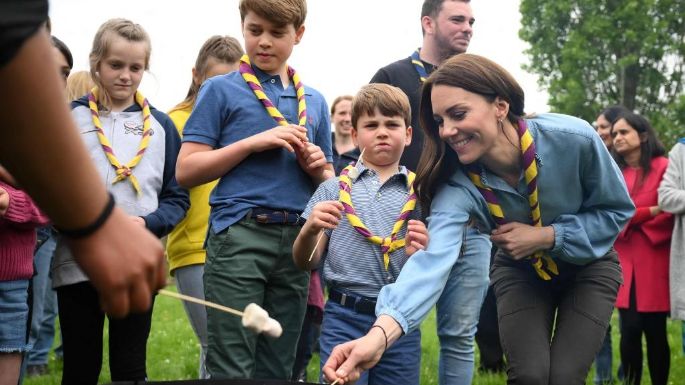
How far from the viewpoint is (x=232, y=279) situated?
384 cm

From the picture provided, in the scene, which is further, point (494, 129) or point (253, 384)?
point (494, 129)

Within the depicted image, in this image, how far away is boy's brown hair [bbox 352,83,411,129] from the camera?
434 cm

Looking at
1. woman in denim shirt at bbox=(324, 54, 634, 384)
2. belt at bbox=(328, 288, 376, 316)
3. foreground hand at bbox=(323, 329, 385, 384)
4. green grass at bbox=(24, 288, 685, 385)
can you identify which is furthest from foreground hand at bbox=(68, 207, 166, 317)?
green grass at bbox=(24, 288, 685, 385)

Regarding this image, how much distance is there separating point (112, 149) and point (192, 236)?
0.77 metres

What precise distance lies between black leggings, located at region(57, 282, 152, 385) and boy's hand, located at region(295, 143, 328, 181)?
921 mm

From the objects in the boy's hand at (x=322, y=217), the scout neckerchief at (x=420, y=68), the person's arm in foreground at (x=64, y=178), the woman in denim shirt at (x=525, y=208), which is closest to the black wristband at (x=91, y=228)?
the person's arm in foreground at (x=64, y=178)

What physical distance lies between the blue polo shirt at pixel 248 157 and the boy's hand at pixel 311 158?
9cm

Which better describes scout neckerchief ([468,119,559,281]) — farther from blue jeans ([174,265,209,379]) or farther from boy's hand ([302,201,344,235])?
blue jeans ([174,265,209,379])

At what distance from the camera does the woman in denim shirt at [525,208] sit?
11.8 ft

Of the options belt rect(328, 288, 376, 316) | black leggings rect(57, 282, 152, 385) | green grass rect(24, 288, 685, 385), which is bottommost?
green grass rect(24, 288, 685, 385)

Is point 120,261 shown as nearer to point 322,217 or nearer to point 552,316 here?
point 322,217

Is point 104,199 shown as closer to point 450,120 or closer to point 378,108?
point 450,120

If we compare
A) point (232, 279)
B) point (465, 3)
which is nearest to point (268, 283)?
point (232, 279)

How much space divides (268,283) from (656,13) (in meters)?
34.3
